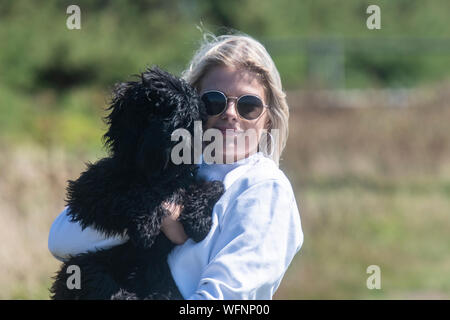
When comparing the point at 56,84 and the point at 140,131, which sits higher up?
the point at 56,84

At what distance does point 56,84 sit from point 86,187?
66.8ft

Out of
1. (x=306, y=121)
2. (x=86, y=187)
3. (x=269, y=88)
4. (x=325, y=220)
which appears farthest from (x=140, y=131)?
(x=306, y=121)

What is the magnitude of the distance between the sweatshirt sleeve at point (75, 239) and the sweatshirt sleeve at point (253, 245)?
444 mm

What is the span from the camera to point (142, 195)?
3.18 meters

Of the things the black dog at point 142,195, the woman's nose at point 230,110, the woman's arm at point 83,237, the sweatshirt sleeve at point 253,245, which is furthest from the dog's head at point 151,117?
the sweatshirt sleeve at point 253,245

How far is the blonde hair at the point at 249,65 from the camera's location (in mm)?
3326

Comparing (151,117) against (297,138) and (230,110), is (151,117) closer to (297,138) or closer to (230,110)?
(230,110)

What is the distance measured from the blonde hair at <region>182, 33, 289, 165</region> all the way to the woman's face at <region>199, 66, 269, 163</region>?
0.11 ft

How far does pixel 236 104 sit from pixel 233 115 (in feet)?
0.16

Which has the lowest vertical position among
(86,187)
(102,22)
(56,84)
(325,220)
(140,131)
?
(325,220)

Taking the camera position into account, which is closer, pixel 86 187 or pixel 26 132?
pixel 86 187

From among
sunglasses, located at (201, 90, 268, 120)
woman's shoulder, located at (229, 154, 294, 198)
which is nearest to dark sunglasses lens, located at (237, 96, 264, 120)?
sunglasses, located at (201, 90, 268, 120)
